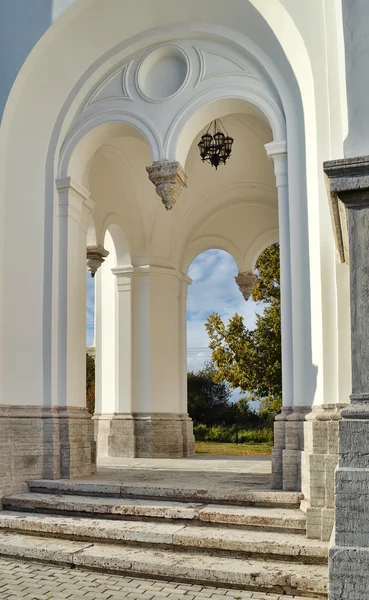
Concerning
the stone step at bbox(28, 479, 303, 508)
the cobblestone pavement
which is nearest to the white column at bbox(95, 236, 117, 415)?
the stone step at bbox(28, 479, 303, 508)

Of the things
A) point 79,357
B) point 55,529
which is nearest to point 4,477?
point 55,529

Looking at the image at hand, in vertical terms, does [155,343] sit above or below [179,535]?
above

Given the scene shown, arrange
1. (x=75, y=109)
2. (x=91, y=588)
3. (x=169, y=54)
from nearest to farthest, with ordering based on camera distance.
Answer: (x=91, y=588), (x=169, y=54), (x=75, y=109)

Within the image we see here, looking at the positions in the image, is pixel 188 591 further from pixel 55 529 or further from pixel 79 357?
pixel 79 357

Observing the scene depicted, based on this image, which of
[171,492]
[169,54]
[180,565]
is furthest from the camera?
[169,54]

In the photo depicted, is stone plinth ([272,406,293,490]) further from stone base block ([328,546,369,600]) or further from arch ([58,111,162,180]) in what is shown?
arch ([58,111,162,180])

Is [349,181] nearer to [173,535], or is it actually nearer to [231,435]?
[173,535]

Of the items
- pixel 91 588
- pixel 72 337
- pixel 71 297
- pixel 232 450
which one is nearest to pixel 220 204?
pixel 71 297

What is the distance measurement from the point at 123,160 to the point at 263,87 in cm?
475

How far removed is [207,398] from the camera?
29.7m

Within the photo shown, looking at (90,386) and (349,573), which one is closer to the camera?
(349,573)

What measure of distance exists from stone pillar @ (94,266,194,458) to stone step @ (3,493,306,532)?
4.83 meters

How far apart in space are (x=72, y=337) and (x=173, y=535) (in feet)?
11.0

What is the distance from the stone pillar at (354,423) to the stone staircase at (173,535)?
3.23 ft
